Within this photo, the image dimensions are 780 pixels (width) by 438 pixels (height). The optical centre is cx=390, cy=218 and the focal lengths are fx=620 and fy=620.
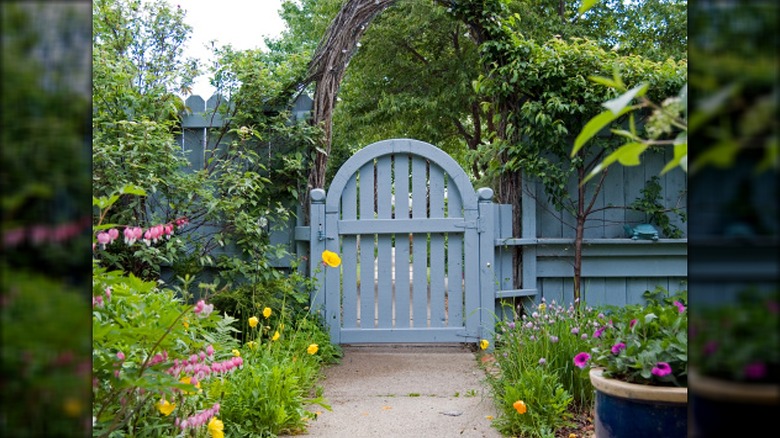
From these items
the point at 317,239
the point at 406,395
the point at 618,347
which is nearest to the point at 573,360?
the point at 618,347

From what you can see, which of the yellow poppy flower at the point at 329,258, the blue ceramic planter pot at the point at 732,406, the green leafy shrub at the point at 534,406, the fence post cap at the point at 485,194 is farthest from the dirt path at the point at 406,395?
the blue ceramic planter pot at the point at 732,406

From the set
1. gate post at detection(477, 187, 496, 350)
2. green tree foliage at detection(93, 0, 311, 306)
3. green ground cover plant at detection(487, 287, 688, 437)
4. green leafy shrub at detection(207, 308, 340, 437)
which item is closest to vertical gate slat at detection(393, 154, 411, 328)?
gate post at detection(477, 187, 496, 350)

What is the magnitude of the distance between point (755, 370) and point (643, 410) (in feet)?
5.46

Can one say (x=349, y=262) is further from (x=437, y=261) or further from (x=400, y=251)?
(x=437, y=261)

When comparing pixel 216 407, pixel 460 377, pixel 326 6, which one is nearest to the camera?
pixel 216 407

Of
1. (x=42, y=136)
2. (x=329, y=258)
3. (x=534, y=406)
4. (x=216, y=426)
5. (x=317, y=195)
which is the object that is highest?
(x=317, y=195)

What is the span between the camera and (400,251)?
422 cm

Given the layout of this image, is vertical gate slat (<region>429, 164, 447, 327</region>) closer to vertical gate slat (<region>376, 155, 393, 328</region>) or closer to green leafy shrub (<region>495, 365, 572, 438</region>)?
vertical gate slat (<region>376, 155, 393, 328</region>)

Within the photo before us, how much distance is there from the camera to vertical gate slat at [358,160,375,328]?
413 cm

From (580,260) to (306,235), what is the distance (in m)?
1.91

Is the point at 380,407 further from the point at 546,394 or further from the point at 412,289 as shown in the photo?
the point at 412,289

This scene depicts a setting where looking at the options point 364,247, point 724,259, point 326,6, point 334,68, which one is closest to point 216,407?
point 724,259

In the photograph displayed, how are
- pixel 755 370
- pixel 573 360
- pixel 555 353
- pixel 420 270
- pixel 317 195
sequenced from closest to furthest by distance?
pixel 755 370
pixel 573 360
pixel 555 353
pixel 317 195
pixel 420 270

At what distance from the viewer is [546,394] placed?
97.1 inches
